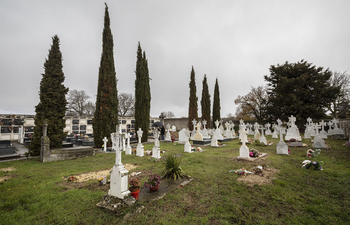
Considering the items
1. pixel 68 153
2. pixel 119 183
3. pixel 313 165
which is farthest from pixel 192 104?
pixel 119 183

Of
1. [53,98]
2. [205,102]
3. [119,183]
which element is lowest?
[119,183]

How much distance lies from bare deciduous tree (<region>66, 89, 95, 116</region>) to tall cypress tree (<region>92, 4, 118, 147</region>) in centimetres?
2283

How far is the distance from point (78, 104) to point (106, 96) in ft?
77.7

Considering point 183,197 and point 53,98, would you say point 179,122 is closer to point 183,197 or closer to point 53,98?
point 53,98

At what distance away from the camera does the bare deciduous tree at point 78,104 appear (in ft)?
99.6

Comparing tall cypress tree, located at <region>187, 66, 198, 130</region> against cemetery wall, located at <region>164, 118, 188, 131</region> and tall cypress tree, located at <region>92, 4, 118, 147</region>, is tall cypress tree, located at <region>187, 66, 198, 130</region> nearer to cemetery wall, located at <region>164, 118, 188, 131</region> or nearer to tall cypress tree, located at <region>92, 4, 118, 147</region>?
cemetery wall, located at <region>164, 118, 188, 131</region>

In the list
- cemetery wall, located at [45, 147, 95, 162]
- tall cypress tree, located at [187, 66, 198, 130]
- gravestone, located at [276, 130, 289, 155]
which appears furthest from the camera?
tall cypress tree, located at [187, 66, 198, 130]

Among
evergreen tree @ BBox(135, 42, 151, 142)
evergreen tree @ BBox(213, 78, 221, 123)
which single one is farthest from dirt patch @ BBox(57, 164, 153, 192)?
evergreen tree @ BBox(213, 78, 221, 123)

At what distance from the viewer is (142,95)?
1595cm

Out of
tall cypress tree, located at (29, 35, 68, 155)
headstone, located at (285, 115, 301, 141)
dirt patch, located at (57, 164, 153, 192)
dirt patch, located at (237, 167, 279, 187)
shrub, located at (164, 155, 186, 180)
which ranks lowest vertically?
dirt patch, located at (237, 167, 279, 187)

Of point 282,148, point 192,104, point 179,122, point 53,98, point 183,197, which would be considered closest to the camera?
point 183,197

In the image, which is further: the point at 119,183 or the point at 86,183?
the point at 86,183

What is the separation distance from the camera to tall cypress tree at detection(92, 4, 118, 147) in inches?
462

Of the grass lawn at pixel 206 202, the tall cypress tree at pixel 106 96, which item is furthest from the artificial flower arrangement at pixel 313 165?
the tall cypress tree at pixel 106 96
